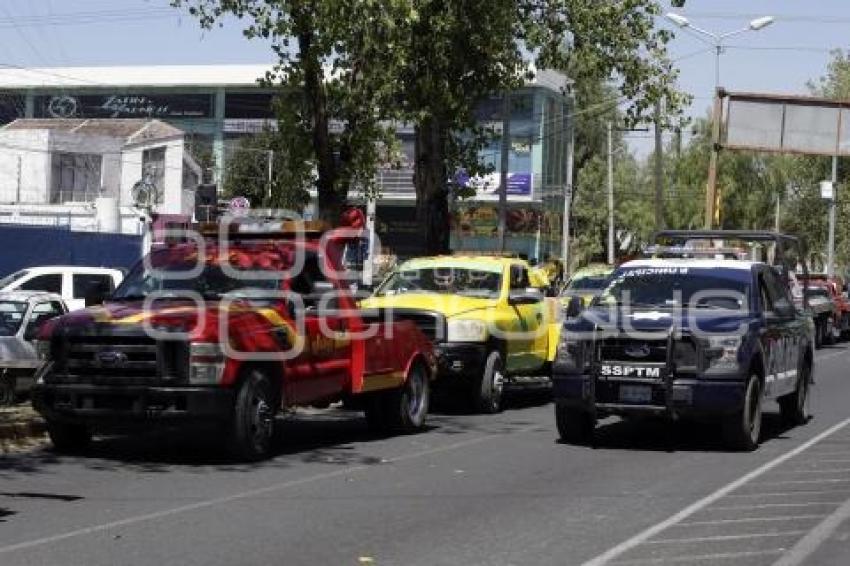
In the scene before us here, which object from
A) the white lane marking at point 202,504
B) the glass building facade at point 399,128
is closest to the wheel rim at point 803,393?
the white lane marking at point 202,504

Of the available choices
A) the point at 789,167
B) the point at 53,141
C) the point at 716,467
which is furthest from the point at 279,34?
the point at 789,167

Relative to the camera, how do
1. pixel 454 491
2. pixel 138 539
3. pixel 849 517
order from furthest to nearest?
pixel 454 491 < pixel 849 517 < pixel 138 539

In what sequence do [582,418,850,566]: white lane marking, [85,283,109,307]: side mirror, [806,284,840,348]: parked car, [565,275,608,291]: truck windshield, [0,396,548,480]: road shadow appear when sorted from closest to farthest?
[582,418,850,566]: white lane marking < [0,396,548,480]: road shadow < [85,283,109,307]: side mirror < [565,275,608,291]: truck windshield < [806,284,840,348]: parked car

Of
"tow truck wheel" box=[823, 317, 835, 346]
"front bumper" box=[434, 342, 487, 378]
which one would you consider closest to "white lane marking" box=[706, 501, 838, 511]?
"front bumper" box=[434, 342, 487, 378]

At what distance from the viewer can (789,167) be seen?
67.0m

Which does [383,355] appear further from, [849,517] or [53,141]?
[53,141]

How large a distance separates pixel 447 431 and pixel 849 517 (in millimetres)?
6153

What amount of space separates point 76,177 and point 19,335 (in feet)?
151

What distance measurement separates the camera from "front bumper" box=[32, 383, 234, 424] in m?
10.9

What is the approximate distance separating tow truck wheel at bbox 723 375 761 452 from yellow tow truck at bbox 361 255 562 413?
13.4 feet

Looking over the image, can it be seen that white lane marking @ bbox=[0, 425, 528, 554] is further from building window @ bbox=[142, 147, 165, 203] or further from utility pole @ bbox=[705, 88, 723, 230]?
building window @ bbox=[142, 147, 165, 203]

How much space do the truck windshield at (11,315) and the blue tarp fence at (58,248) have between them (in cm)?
1433

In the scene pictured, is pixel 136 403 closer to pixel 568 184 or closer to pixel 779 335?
pixel 779 335

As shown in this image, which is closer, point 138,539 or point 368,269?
point 138,539
